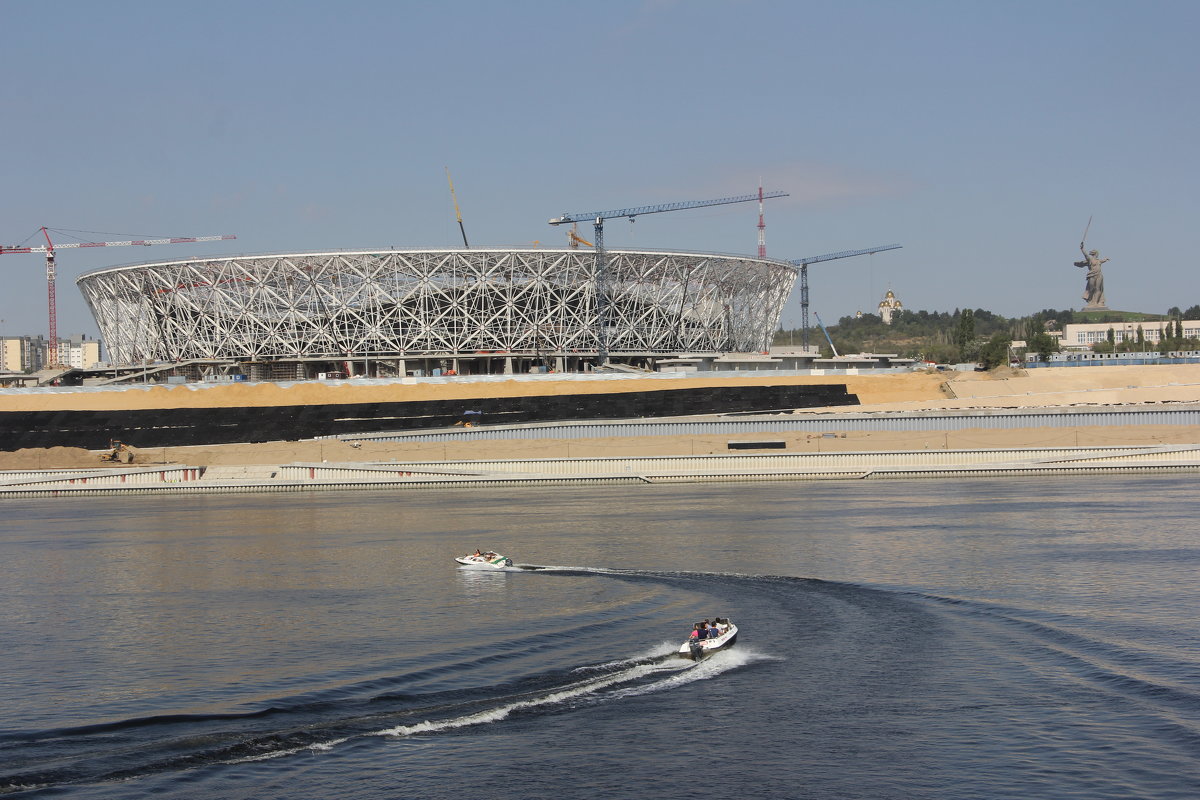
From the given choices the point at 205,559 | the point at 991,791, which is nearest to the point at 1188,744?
the point at 991,791

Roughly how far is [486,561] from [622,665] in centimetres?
1106

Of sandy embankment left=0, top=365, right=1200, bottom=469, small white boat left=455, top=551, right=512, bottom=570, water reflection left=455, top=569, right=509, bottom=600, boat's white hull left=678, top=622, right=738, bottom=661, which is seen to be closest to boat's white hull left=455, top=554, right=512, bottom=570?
small white boat left=455, top=551, right=512, bottom=570

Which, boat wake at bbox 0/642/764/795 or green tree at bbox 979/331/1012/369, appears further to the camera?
green tree at bbox 979/331/1012/369

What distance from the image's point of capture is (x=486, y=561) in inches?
1147

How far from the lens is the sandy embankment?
194 ft

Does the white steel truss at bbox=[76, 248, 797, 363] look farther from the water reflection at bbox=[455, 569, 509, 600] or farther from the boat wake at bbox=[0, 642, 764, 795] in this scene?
the boat wake at bbox=[0, 642, 764, 795]

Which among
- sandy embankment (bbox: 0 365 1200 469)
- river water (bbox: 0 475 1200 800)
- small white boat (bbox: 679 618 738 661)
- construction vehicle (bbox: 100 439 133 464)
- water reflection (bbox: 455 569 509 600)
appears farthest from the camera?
construction vehicle (bbox: 100 439 133 464)

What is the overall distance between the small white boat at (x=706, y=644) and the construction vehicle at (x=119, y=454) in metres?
51.7

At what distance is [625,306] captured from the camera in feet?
399

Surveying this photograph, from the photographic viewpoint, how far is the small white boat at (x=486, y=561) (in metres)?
29.0

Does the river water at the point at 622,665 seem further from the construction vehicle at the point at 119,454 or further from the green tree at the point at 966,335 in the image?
the green tree at the point at 966,335

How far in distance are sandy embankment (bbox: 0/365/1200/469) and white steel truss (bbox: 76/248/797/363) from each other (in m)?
25.3

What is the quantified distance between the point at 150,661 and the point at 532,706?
7896 mm

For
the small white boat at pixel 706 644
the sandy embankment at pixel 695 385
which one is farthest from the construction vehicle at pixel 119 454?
the small white boat at pixel 706 644
